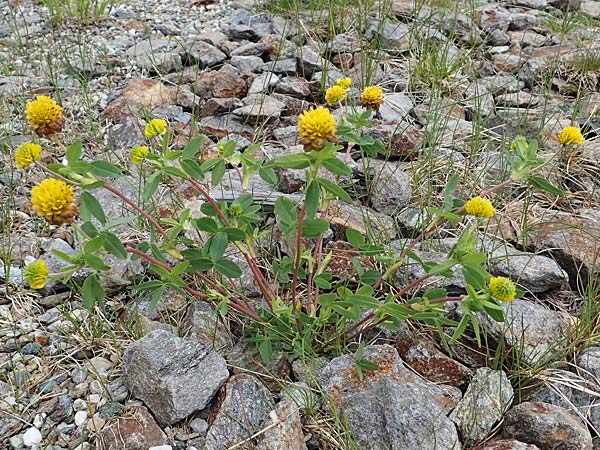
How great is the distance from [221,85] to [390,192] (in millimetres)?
1227

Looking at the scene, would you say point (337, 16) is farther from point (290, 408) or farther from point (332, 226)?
point (290, 408)

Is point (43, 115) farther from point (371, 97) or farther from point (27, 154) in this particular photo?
point (371, 97)

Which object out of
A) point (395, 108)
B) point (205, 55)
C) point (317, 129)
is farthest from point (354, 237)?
point (205, 55)

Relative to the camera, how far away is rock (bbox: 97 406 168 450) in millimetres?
1534

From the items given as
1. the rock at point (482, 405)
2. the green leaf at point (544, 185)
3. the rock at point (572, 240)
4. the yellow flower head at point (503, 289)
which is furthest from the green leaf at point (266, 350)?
the rock at point (572, 240)

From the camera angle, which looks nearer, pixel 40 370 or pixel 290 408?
pixel 290 408

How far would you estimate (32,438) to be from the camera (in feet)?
5.13

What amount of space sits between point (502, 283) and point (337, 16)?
2811mm

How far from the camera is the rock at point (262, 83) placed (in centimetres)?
314

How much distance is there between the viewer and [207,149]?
2.71 m

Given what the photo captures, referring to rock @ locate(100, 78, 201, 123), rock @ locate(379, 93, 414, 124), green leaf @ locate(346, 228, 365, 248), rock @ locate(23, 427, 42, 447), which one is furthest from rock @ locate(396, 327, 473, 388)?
rock @ locate(100, 78, 201, 123)

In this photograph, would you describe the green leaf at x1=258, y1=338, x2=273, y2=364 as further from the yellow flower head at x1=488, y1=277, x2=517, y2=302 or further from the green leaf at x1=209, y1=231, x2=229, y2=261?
the yellow flower head at x1=488, y1=277, x2=517, y2=302

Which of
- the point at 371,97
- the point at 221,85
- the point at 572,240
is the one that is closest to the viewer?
the point at 371,97

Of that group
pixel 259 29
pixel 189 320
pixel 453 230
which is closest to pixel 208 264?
pixel 189 320
